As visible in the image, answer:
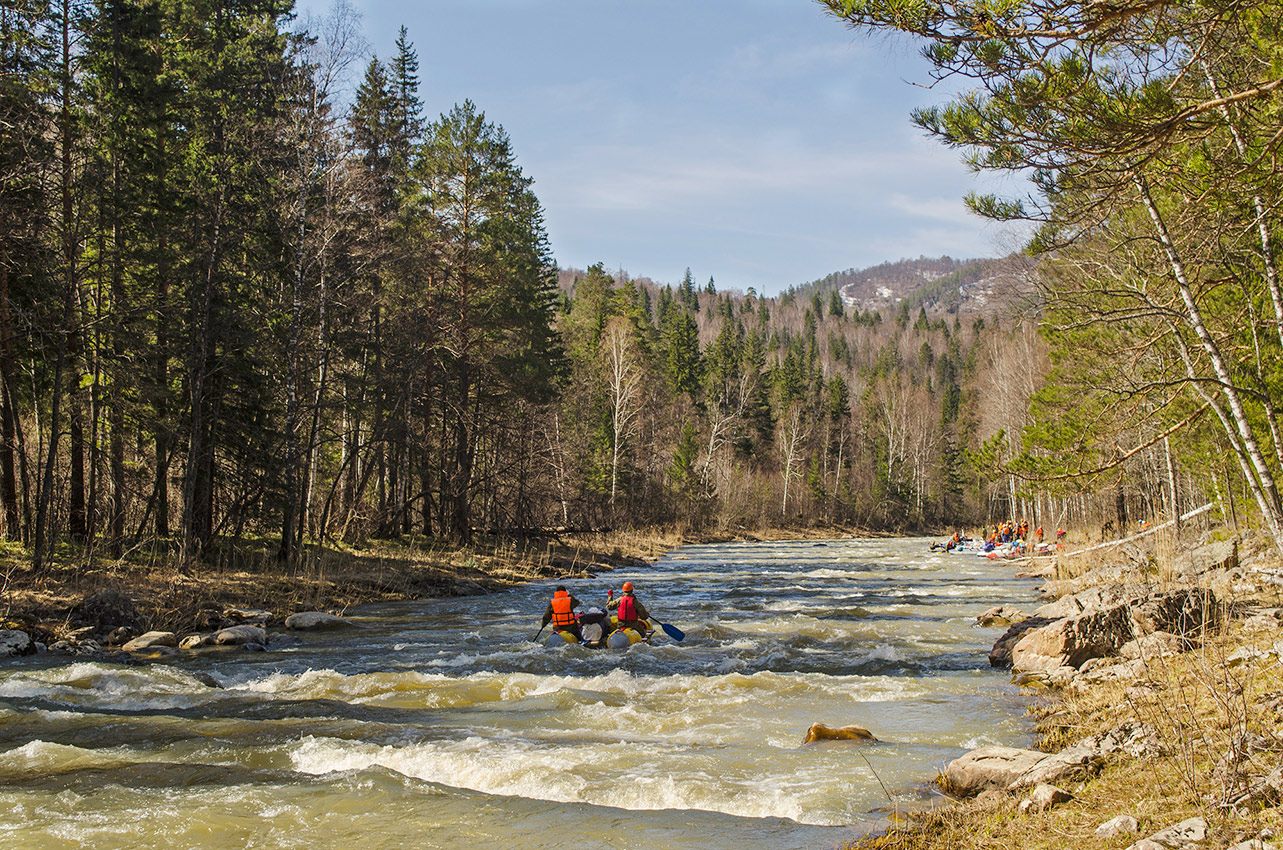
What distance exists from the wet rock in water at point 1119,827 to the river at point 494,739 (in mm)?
1372

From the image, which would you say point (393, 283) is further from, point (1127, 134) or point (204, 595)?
point (1127, 134)

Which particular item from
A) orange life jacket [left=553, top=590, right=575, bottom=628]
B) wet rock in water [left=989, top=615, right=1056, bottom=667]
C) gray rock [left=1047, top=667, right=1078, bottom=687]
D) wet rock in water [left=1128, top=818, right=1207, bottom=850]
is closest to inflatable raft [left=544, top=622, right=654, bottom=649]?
orange life jacket [left=553, top=590, right=575, bottom=628]

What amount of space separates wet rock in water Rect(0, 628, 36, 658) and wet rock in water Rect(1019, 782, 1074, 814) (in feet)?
41.4

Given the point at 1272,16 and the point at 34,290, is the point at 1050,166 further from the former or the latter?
the point at 34,290

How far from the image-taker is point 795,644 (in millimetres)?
13438

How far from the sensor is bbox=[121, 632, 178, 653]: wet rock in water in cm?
1233

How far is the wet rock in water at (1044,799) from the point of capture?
198 inches

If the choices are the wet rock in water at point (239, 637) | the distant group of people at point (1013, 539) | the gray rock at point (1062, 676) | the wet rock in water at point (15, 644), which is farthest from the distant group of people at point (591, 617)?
the distant group of people at point (1013, 539)

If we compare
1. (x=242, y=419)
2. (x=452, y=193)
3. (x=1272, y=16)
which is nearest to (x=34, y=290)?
(x=242, y=419)

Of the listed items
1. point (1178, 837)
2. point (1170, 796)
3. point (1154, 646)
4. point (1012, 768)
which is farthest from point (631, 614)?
point (1178, 837)

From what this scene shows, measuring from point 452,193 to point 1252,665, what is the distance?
25751mm

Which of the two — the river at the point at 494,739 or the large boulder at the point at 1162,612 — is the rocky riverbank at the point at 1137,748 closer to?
the large boulder at the point at 1162,612

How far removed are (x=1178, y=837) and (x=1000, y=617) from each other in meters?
12.2

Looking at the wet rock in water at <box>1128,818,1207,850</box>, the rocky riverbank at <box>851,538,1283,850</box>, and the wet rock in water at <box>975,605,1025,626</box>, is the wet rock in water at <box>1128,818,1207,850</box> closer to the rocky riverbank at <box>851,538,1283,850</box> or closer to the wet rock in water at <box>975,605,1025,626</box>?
the rocky riverbank at <box>851,538,1283,850</box>
